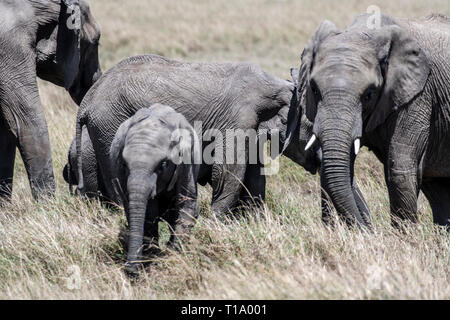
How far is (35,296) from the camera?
18.4 ft

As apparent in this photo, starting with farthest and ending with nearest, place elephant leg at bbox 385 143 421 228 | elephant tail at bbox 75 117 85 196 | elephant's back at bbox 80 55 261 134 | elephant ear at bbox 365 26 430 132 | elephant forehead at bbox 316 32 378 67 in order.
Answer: elephant tail at bbox 75 117 85 196, elephant's back at bbox 80 55 261 134, elephant leg at bbox 385 143 421 228, elephant ear at bbox 365 26 430 132, elephant forehead at bbox 316 32 378 67

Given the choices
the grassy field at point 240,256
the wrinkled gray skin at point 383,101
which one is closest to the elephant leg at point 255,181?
the grassy field at point 240,256

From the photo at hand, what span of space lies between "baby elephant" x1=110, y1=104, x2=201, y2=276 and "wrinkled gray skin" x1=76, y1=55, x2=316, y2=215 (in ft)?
2.99

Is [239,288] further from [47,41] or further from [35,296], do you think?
[47,41]

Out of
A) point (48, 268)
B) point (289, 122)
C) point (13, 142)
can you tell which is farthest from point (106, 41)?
point (48, 268)

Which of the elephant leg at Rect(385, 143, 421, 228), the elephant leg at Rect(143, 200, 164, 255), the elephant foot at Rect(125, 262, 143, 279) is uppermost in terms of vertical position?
the elephant leg at Rect(385, 143, 421, 228)

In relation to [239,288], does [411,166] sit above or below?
above

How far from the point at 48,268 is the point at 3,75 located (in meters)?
2.22

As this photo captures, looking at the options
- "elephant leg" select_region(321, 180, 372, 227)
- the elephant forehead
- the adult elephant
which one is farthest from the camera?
the adult elephant

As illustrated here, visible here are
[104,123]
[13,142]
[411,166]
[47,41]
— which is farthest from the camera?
[13,142]

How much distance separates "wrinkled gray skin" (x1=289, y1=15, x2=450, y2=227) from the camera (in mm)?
5867

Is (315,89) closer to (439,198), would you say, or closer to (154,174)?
(154,174)

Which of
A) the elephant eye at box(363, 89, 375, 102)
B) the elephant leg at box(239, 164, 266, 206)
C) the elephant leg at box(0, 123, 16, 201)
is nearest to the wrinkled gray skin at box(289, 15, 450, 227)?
the elephant eye at box(363, 89, 375, 102)

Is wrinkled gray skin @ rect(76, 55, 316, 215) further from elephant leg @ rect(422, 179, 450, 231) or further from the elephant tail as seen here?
elephant leg @ rect(422, 179, 450, 231)
